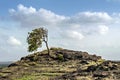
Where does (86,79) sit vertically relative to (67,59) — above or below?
below

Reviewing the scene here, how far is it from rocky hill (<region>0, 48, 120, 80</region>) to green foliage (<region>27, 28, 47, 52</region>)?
276 cm

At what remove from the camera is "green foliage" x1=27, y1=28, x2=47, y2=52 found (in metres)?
114

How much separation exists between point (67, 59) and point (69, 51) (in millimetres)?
9422

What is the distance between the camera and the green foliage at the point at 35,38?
11362cm

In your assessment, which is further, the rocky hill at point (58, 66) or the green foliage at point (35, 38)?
the green foliage at point (35, 38)

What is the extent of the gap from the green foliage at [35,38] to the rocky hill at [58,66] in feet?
9.06

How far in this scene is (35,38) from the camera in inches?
4496

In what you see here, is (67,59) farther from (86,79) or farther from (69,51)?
(86,79)

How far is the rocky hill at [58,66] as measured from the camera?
72.5 m

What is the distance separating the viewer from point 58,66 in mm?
97062

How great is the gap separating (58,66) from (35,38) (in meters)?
20.9

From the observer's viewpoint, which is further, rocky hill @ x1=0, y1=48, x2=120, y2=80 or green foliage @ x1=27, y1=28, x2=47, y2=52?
green foliage @ x1=27, y1=28, x2=47, y2=52

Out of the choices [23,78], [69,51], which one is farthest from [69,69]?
[69,51]

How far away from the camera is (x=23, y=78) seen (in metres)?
77.8
